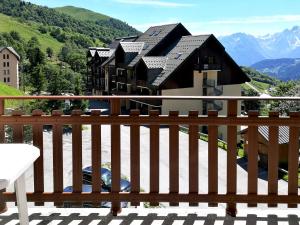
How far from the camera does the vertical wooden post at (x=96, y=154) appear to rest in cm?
484

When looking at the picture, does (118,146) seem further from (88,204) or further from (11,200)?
(11,200)

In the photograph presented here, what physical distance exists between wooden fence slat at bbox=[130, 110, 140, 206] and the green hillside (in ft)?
514

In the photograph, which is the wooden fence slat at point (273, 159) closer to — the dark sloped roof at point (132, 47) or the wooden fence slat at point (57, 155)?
the wooden fence slat at point (57, 155)

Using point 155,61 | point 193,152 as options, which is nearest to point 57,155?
point 193,152

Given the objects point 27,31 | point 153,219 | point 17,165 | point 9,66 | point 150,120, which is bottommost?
point 153,219

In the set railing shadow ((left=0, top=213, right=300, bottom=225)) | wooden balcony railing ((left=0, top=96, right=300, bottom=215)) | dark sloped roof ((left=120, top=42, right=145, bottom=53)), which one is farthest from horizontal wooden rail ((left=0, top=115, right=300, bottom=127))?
dark sloped roof ((left=120, top=42, right=145, bottom=53))

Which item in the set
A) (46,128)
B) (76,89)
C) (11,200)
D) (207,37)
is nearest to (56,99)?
(46,128)

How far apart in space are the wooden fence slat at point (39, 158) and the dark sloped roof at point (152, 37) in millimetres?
45819

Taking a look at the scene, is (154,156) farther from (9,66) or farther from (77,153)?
(9,66)

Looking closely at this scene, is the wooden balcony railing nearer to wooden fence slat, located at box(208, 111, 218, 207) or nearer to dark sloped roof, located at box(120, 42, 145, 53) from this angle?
wooden fence slat, located at box(208, 111, 218, 207)

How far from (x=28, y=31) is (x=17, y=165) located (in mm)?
176261

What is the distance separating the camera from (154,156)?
481cm

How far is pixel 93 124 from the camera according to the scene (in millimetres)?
→ 4812

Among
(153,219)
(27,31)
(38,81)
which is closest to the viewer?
(153,219)
